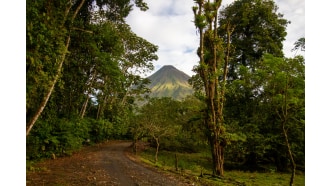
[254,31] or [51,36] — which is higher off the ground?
[254,31]

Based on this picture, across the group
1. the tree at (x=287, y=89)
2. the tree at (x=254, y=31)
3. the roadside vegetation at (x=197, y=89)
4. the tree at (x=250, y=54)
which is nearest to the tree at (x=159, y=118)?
the roadside vegetation at (x=197, y=89)

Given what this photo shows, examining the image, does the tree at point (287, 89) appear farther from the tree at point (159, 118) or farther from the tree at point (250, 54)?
the tree at point (159, 118)

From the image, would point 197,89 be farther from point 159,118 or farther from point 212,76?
point 159,118

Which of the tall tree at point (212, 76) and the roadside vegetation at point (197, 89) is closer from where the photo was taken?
the roadside vegetation at point (197, 89)

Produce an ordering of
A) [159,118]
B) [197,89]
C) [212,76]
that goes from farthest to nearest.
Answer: [159,118], [197,89], [212,76]

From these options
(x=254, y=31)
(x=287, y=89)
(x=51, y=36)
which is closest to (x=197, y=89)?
(x=287, y=89)

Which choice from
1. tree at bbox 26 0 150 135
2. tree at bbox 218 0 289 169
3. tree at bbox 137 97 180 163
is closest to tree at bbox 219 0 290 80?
tree at bbox 218 0 289 169

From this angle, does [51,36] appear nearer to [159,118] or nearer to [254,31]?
[159,118]

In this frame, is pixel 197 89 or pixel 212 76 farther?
pixel 197 89

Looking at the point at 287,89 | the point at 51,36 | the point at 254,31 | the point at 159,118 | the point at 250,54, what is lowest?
the point at 159,118

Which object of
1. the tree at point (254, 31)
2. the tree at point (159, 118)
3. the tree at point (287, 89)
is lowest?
the tree at point (159, 118)

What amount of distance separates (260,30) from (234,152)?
32.1 feet

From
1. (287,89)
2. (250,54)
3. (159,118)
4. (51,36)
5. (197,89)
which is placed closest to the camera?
(51,36)

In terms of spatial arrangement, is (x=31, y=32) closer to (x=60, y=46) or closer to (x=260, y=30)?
(x=60, y=46)
